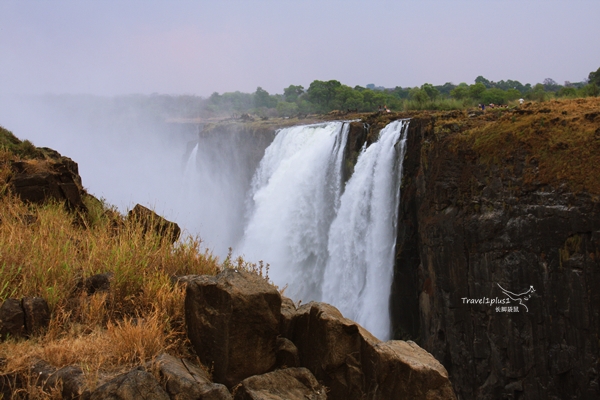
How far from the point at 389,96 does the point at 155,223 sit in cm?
4373

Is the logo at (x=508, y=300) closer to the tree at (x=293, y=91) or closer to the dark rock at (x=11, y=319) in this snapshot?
the dark rock at (x=11, y=319)

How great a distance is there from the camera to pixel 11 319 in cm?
342

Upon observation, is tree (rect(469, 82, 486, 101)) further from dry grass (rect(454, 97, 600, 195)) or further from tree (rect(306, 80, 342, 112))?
tree (rect(306, 80, 342, 112))

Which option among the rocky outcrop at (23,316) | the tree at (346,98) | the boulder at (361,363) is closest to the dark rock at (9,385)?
the rocky outcrop at (23,316)

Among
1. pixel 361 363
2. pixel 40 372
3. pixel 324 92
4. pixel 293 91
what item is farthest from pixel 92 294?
pixel 293 91

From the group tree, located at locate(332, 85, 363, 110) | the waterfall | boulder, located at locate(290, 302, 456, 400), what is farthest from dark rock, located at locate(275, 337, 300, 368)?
tree, located at locate(332, 85, 363, 110)

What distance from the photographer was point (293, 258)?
67.2 ft

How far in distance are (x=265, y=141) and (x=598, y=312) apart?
22.1m

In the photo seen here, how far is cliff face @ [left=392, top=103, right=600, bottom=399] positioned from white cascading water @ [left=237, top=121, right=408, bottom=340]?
8.65ft

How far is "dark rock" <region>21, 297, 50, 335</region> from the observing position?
→ 3.52 m

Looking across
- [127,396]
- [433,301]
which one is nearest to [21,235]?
[127,396]

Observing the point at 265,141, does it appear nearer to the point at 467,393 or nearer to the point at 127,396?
the point at 467,393

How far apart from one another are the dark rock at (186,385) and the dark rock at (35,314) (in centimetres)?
110

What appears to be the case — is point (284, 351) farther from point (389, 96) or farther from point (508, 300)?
point (389, 96)
